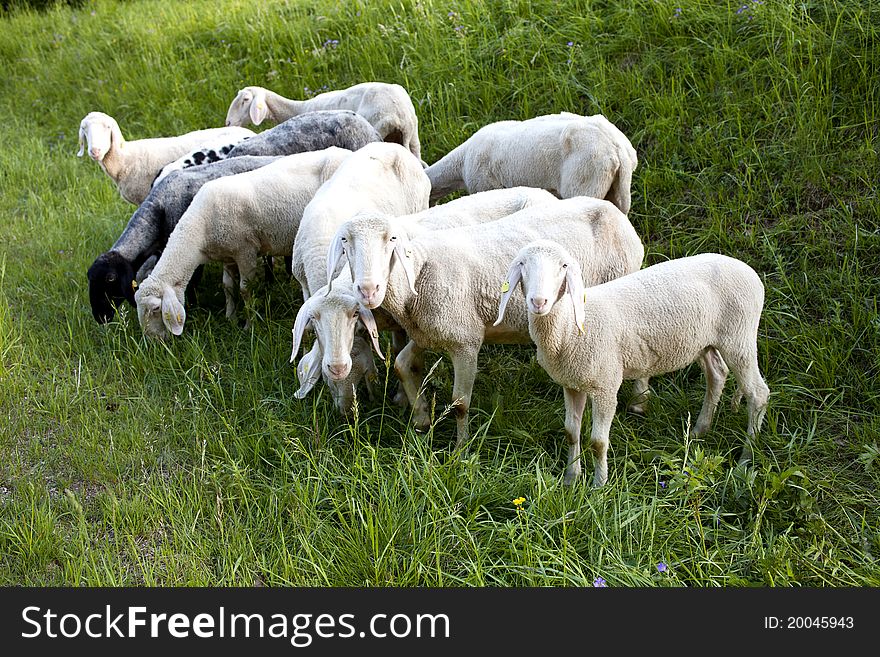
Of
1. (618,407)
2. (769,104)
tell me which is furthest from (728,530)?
(769,104)

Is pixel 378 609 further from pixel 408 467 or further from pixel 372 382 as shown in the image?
pixel 372 382

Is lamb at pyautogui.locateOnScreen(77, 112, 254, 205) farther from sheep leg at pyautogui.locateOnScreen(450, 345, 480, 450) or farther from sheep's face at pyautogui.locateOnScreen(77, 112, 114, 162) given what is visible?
sheep leg at pyautogui.locateOnScreen(450, 345, 480, 450)

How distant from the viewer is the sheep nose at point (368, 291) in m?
3.65

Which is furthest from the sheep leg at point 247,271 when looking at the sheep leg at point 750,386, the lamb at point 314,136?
the sheep leg at point 750,386

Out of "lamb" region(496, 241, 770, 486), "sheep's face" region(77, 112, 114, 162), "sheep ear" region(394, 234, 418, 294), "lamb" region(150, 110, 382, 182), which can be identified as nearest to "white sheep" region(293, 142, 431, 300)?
"sheep ear" region(394, 234, 418, 294)

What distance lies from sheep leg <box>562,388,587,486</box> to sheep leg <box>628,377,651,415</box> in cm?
56

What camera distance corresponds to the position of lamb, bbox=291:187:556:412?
12.9 feet

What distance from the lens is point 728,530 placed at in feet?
12.0

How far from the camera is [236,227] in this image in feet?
18.5

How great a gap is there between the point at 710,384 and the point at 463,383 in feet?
4.00

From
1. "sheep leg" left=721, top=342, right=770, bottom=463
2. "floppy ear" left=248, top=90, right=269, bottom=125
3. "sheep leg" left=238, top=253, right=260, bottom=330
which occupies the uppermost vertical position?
"floppy ear" left=248, top=90, right=269, bottom=125

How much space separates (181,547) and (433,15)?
6337 millimetres

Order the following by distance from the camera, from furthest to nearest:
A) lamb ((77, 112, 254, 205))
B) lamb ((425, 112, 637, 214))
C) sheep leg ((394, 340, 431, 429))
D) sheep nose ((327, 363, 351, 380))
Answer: lamb ((77, 112, 254, 205)), lamb ((425, 112, 637, 214)), sheep leg ((394, 340, 431, 429)), sheep nose ((327, 363, 351, 380))

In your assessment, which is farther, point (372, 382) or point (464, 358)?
point (372, 382)
